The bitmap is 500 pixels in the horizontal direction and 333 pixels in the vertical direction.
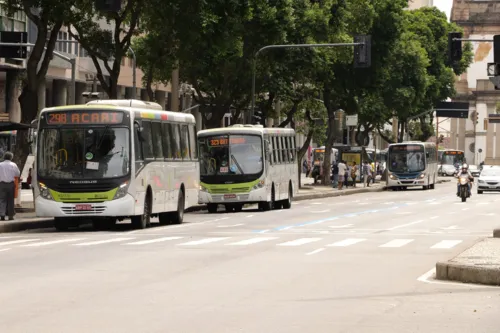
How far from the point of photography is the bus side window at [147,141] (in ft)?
104

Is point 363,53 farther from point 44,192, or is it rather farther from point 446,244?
point 446,244

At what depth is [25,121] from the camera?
3681 centimetres

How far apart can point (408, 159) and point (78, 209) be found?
56.6 m

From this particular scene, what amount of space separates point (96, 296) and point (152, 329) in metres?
2.88

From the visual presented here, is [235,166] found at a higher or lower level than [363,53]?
lower

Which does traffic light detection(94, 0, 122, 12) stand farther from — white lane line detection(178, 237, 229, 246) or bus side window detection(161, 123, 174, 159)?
bus side window detection(161, 123, 174, 159)

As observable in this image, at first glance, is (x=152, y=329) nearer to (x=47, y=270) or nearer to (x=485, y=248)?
(x=47, y=270)

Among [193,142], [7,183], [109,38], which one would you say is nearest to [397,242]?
[7,183]

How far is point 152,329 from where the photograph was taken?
11.7 metres

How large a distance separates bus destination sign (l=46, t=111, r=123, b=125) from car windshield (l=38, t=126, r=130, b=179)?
143mm

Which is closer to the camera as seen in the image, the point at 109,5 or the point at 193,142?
the point at 109,5

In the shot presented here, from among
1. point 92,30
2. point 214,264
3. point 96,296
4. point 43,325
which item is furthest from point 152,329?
point 92,30

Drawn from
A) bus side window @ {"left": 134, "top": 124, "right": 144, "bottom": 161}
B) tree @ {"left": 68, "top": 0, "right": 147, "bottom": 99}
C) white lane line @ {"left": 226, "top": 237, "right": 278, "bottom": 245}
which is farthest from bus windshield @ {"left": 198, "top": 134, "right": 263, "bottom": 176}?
white lane line @ {"left": 226, "top": 237, "right": 278, "bottom": 245}

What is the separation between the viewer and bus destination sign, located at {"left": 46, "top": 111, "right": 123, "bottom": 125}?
30516 millimetres
